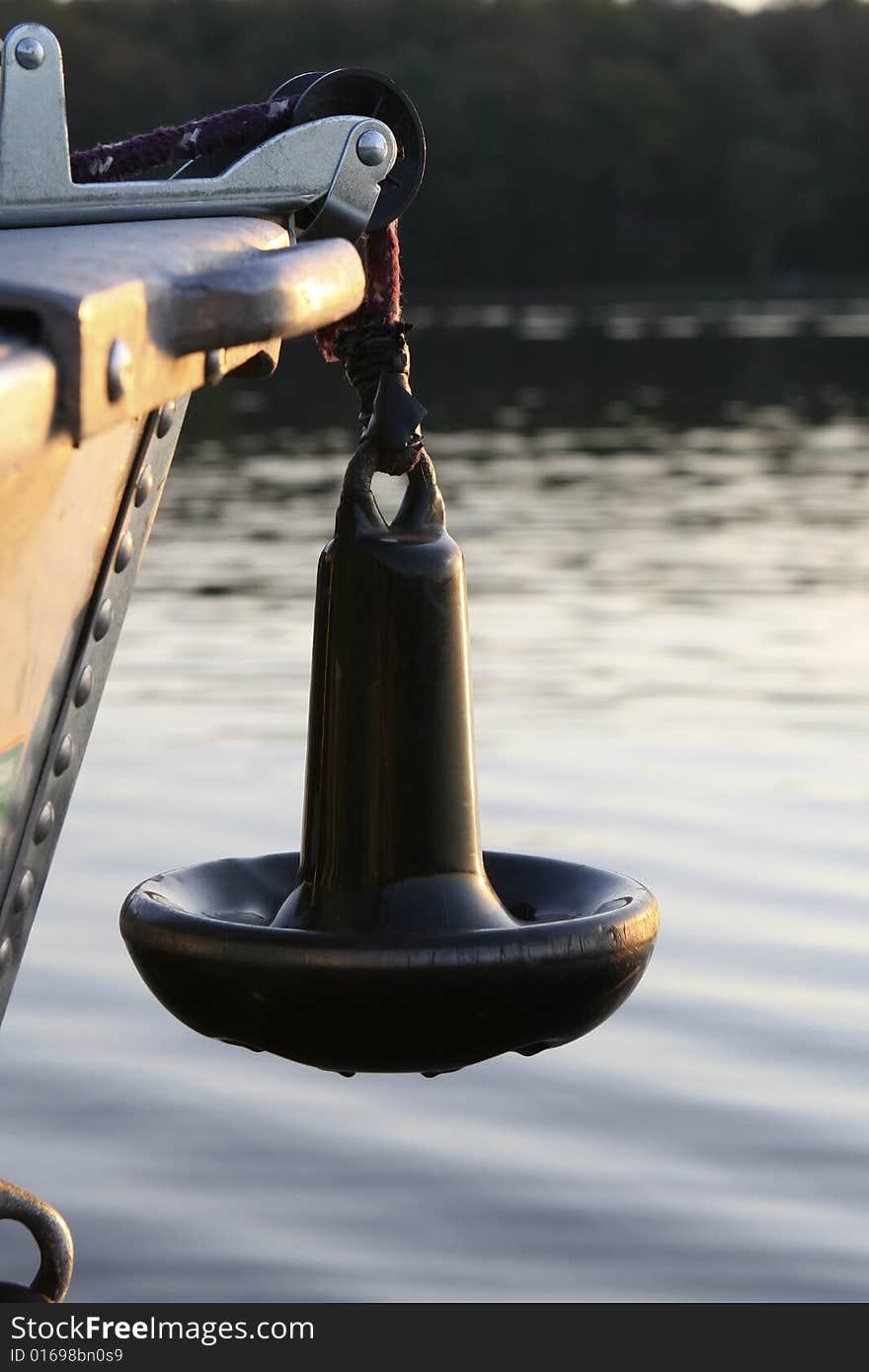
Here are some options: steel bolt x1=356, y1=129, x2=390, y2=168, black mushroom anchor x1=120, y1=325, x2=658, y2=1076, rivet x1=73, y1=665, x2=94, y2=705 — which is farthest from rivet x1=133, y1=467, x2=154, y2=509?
steel bolt x1=356, y1=129, x2=390, y2=168

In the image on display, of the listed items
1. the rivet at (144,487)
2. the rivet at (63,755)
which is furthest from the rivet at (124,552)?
the rivet at (63,755)

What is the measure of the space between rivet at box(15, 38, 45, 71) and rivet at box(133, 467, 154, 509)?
0.44m

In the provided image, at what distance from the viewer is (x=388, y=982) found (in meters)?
2.35

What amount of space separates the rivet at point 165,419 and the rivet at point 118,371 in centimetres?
83

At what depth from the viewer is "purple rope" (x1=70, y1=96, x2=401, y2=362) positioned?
263 cm

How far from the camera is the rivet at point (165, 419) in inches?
108

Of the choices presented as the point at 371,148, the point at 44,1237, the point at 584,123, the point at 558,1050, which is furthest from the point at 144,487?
the point at 584,123

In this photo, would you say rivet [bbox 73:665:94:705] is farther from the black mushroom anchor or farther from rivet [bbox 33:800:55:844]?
the black mushroom anchor

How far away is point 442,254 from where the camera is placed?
102062mm

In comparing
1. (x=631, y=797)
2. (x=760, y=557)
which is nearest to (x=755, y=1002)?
(x=631, y=797)

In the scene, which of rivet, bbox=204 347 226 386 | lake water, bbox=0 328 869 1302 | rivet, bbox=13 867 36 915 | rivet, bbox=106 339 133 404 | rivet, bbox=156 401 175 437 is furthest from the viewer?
lake water, bbox=0 328 869 1302

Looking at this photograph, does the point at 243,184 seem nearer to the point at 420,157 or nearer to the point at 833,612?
the point at 420,157

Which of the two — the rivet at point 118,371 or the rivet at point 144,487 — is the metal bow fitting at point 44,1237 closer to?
the rivet at point 144,487
